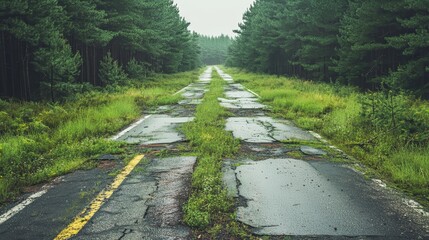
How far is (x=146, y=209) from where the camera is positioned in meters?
4.04

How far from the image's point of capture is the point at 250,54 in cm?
5056

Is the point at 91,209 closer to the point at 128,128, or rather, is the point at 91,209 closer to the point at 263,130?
the point at 128,128

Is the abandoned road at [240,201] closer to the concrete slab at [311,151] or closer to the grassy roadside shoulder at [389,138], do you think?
the concrete slab at [311,151]

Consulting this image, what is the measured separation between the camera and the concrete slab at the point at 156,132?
8039 millimetres

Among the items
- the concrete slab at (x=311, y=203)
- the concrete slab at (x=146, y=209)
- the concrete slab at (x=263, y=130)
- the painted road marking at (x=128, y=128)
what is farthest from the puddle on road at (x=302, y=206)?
the painted road marking at (x=128, y=128)

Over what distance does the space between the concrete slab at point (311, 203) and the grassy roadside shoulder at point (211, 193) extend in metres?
A: 0.21

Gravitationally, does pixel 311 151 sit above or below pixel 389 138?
below

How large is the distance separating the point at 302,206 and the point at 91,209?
2471 millimetres

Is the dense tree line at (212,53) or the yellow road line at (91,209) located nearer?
the yellow road line at (91,209)

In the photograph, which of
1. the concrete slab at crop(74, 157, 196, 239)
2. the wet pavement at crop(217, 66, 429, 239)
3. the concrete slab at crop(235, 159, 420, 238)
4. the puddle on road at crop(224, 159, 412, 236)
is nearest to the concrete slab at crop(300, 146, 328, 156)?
the wet pavement at crop(217, 66, 429, 239)

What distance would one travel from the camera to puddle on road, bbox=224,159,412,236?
3572mm

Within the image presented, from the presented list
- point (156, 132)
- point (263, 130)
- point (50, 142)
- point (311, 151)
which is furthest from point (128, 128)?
point (311, 151)

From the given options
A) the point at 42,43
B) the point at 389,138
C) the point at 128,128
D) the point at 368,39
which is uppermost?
the point at 368,39

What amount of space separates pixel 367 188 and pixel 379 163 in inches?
53.3
